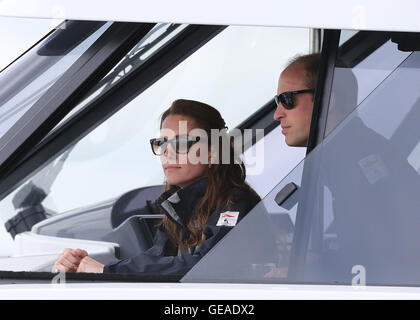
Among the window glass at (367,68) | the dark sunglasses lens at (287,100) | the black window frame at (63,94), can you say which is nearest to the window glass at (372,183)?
the window glass at (367,68)

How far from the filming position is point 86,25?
1640 millimetres

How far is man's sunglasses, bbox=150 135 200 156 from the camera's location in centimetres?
219

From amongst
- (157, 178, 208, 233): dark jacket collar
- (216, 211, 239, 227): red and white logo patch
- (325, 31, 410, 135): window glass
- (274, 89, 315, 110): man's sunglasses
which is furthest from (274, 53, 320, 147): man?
(157, 178, 208, 233): dark jacket collar

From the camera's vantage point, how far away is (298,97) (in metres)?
1.79

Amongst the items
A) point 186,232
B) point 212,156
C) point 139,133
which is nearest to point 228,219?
point 186,232

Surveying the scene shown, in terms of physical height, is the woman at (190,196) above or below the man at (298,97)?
below

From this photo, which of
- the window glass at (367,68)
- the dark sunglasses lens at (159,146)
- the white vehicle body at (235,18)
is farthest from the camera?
the dark sunglasses lens at (159,146)

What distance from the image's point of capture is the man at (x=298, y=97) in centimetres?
173

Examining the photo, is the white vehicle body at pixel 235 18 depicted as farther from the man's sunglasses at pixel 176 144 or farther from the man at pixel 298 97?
the man's sunglasses at pixel 176 144


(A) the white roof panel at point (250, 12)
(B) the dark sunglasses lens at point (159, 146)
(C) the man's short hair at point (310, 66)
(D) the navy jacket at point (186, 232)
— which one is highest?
(A) the white roof panel at point (250, 12)

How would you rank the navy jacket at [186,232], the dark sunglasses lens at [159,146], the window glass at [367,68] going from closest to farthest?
the window glass at [367,68]
the navy jacket at [186,232]
the dark sunglasses lens at [159,146]

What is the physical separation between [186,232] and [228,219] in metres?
0.30

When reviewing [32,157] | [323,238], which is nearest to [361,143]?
[323,238]
